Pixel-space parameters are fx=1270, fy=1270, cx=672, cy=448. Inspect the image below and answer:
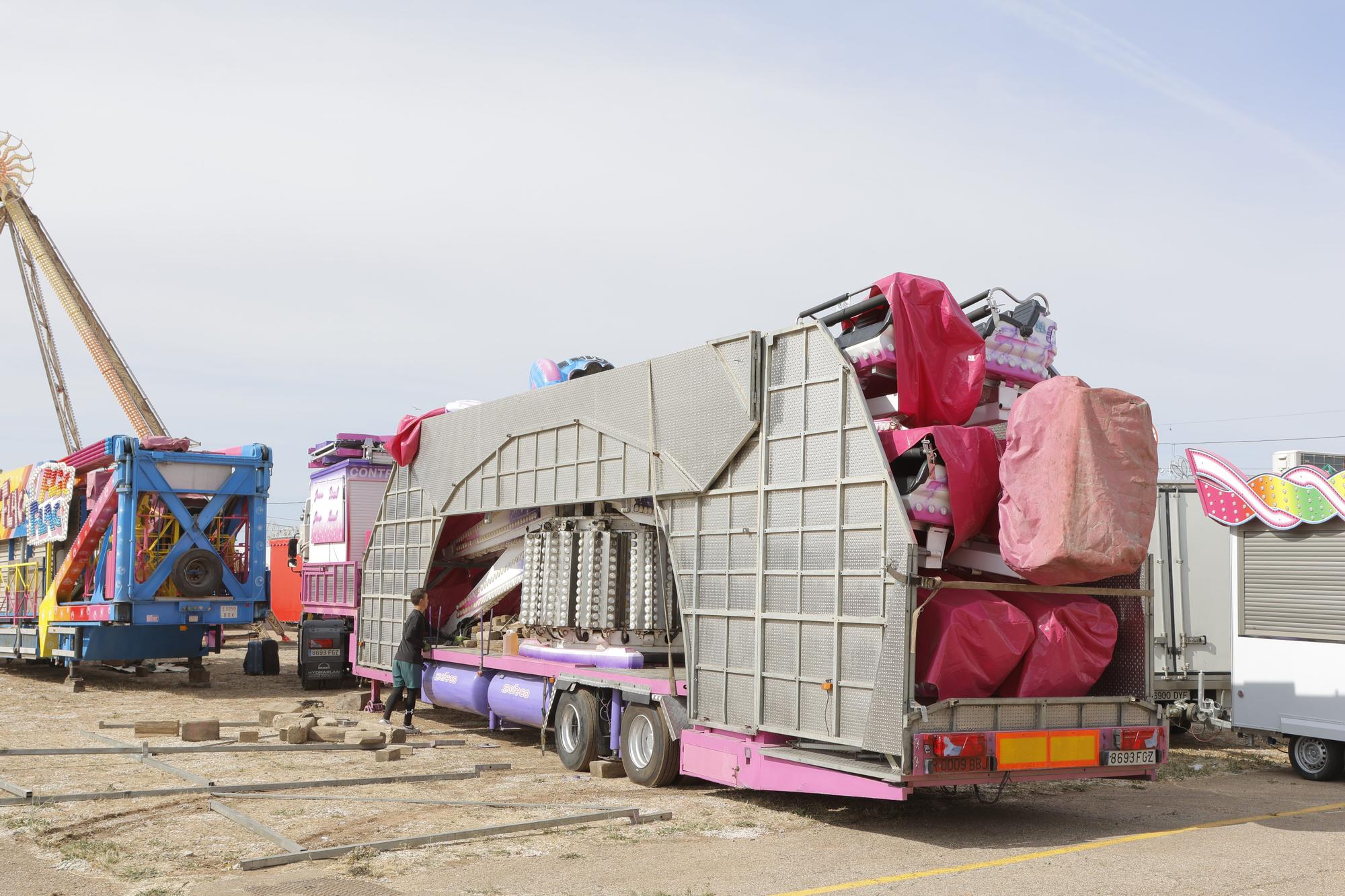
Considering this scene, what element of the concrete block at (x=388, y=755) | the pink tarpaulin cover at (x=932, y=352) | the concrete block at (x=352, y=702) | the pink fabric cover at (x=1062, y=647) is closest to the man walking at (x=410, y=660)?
the concrete block at (x=352, y=702)

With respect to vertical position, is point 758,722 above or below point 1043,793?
above

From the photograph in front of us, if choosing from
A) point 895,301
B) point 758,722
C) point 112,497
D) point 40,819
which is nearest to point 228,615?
point 112,497

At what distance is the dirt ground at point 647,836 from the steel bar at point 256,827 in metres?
0.06

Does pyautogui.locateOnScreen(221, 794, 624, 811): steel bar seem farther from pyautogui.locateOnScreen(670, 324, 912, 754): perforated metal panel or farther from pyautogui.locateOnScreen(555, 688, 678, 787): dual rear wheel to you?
pyautogui.locateOnScreen(670, 324, 912, 754): perforated metal panel

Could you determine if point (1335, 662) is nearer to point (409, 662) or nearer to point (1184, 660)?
point (1184, 660)

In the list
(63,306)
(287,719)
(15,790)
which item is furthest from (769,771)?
(63,306)

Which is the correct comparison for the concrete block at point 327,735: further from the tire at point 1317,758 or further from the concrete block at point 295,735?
the tire at point 1317,758

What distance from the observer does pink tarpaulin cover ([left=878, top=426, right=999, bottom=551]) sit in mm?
8469

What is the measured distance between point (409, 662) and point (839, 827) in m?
6.83

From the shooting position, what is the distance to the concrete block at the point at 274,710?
47.6ft

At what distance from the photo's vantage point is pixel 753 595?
950 centimetres

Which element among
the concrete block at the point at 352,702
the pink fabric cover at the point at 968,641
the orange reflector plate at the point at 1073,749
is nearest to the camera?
the pink fabric cover at the point at 968,641

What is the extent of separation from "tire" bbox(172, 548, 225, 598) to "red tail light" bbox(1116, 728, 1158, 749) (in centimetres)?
1533

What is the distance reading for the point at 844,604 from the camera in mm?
8617
